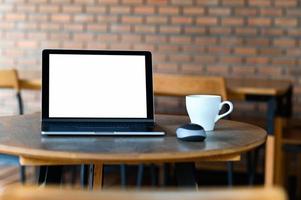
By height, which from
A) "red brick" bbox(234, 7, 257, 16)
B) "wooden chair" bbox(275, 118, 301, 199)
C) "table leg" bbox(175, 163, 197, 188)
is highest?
"red brick" bbox(234, 7, 257, 16)

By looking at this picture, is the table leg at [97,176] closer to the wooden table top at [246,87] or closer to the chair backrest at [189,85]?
the chair backrest at [189,85]

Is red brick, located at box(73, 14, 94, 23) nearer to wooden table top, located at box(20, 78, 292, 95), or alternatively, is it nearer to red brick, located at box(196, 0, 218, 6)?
red brick, located at box(196, 0, 218, 6)

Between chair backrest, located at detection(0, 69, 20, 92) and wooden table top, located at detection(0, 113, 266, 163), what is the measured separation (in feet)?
4.22

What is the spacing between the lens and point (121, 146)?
1.24m

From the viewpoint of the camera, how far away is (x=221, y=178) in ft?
12.2

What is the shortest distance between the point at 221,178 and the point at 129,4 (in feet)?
4.56

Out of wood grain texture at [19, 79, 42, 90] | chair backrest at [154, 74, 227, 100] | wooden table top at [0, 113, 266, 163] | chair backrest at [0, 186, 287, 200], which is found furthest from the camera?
wood grain texture at [19, 79, 42, 90]

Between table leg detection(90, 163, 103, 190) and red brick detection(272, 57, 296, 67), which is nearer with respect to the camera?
table leg detection(90, 163, 103, 190)

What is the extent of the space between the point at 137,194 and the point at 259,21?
3115 mm

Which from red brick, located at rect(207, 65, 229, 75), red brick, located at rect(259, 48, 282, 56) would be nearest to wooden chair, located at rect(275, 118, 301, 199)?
red brick, located at rect(259, 48, 282, 56)

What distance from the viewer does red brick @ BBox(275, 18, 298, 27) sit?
3508mm

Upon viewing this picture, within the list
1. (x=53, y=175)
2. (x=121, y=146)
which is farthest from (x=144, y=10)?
(x=121, y=146)

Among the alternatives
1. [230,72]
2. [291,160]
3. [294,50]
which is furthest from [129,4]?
[291,160]

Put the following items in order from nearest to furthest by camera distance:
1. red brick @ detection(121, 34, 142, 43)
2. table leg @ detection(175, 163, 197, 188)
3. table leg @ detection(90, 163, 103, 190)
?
table leg @ detection(175, 163, 197, 188) → table leg @ detection(90, 163, 103, 190) → red brick @ detection(121, 34, 142, 43)
